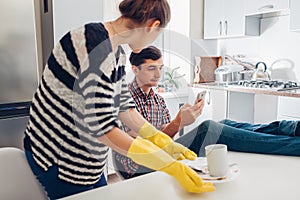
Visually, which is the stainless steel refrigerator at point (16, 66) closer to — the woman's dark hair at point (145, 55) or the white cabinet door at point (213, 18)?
Answer: the woman's dark hair at point (145, 55)

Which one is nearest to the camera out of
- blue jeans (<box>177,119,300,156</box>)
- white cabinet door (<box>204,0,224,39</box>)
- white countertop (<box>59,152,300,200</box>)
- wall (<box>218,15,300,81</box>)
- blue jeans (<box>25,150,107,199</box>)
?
white countertop (<box>59,152,300,200</box>)

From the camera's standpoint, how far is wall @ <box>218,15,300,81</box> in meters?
2.92

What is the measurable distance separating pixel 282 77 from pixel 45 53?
7.21 feet

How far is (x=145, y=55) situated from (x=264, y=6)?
1.99 meters

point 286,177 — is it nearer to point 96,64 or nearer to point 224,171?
point 224,171

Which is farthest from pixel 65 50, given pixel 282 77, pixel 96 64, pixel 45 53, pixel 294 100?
pixel 282 77

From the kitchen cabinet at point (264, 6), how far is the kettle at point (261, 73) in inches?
20.9

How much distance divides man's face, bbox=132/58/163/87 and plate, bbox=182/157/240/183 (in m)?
0.52

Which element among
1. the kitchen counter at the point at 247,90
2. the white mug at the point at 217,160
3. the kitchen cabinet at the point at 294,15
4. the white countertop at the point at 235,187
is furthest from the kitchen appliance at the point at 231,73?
the white mug at the point at 217,160

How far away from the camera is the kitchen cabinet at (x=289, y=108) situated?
277 centimetres

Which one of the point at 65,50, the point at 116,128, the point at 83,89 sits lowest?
the point at 116,128

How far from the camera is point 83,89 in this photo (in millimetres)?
822

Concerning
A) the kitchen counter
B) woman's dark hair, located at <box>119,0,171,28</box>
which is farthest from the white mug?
the kitchen counter

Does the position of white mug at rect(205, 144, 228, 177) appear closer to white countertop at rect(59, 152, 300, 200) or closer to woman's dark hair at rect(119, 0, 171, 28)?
white countertop at rect(59, 152, 300, 200)
